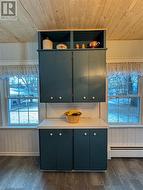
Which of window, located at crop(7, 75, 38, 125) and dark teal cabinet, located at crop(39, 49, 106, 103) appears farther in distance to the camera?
window, located at crop(7, 75, 38, 125)

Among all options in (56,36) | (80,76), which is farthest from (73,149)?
(56,36)

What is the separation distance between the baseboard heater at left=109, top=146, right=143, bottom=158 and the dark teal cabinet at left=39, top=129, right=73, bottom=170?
3.50 ft

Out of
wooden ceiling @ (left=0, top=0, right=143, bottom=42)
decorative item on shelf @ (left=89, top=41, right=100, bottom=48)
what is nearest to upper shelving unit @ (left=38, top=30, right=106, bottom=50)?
decorative item on shelf @ (left=89, top=41, right=100, bottom=48)

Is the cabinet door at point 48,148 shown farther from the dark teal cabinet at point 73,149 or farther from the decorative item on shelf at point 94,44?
the decorative item on shelf at point 94,44

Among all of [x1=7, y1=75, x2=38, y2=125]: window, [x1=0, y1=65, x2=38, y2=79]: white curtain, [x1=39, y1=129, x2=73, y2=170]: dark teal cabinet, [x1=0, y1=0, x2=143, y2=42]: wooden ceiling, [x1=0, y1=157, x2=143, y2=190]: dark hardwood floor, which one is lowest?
[x1=0, y1=157, x2=143, y2=190]: dark hardwood floor

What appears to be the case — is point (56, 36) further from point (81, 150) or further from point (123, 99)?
point (81, 150)

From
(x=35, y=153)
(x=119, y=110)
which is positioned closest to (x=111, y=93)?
(x=119, y=110)

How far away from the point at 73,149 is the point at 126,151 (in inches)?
50.6

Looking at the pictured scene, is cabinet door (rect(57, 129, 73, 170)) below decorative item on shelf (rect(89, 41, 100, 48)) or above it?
below

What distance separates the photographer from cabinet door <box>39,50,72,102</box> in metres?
3.10

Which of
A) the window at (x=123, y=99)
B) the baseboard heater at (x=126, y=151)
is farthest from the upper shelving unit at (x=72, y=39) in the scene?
the baseboard heater at (x=126, y=151)

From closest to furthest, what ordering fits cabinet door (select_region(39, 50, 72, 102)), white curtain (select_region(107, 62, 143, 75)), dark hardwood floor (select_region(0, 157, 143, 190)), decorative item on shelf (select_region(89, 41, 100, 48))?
dark hardwood floor (select_region(0, 157, 143, 190))
cabinet door (select_region(39, 50, 72, 102))
decorative item on shelf (select_region(89, 41, 100, 48))
white curtain (select_region(107, 62, 143, 75))

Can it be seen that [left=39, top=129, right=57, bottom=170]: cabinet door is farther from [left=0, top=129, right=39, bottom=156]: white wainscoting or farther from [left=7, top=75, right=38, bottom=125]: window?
[left=7, top=75, right=38, bottom=125]: window

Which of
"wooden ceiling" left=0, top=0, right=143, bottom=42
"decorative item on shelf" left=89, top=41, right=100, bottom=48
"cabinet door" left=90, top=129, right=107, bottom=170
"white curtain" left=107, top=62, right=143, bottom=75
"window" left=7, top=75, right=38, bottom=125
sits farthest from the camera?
"window" left=7, top=75, right=38, bottom=125
